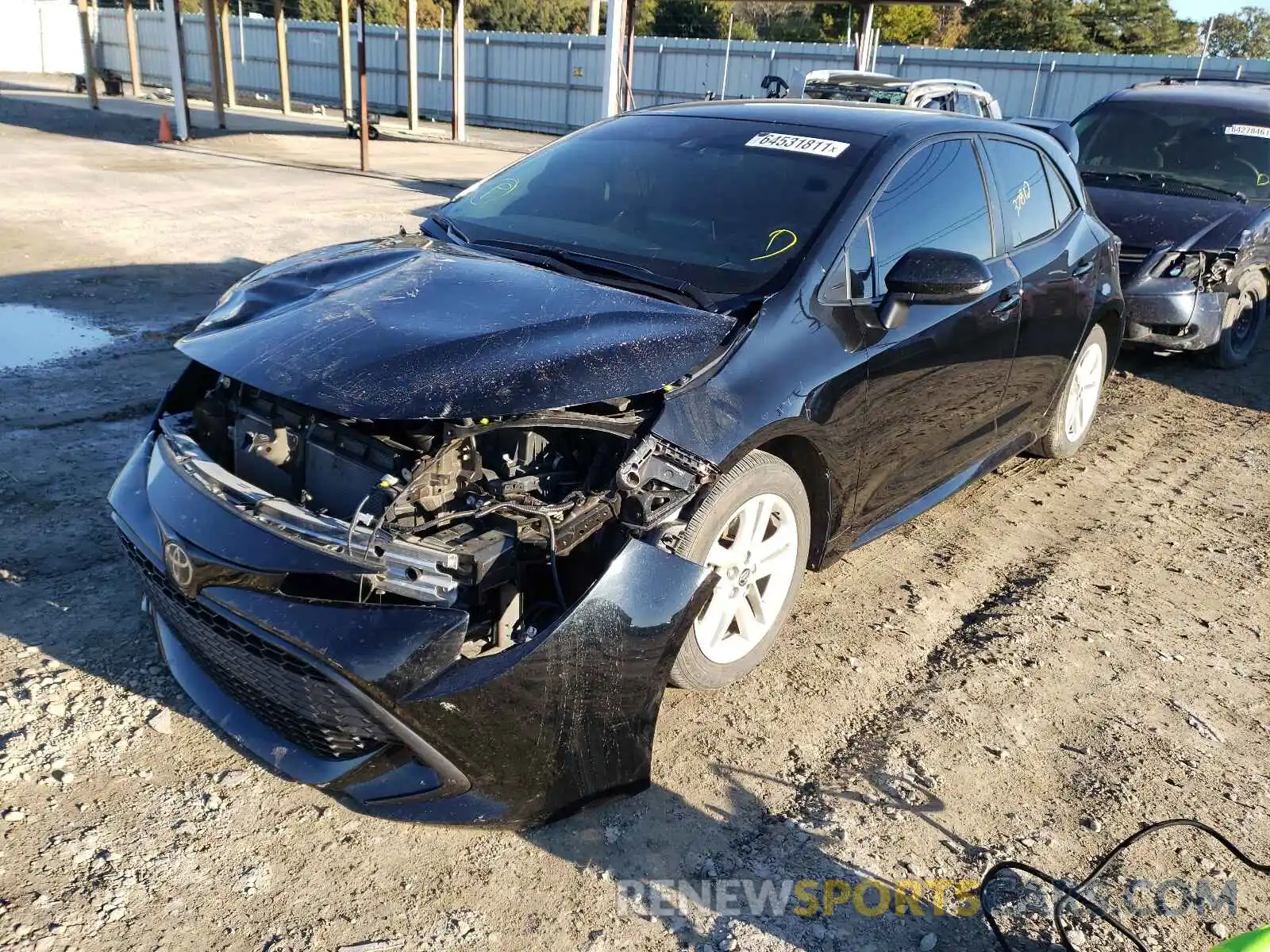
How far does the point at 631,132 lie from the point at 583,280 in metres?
1.22

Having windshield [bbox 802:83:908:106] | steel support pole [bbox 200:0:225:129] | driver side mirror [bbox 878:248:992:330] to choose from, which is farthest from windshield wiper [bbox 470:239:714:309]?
steel support pole [bbox 200:0:225:129]

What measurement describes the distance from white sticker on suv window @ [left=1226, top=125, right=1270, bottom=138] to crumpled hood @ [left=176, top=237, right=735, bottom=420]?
6.79 m

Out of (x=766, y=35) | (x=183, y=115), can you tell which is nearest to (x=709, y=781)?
(x=183, y=115)

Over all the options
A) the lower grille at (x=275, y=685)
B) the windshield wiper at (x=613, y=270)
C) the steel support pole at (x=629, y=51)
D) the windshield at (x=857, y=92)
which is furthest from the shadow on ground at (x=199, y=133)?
the lower grille at (x=275, y=685)

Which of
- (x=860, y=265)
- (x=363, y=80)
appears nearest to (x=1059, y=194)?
(x=860, y=265)

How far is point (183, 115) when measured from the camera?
1842 centimetres

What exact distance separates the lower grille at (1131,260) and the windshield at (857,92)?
5663mm

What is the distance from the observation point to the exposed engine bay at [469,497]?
2.52 meters

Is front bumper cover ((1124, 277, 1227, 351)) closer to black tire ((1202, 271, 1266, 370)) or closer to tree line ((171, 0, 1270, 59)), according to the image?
black tire ((1202, 271, 1266, 370))

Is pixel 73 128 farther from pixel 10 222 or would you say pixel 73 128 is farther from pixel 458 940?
pixel 458 940

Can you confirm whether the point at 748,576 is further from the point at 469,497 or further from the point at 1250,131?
the point at 1250,131

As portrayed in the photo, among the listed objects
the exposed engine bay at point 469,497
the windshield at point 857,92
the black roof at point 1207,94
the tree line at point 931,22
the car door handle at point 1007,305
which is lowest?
the exposed engine bay at point 469,497

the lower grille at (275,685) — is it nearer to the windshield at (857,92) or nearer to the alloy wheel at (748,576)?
the alloy wheel at (748,576)

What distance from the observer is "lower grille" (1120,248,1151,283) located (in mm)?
6992
